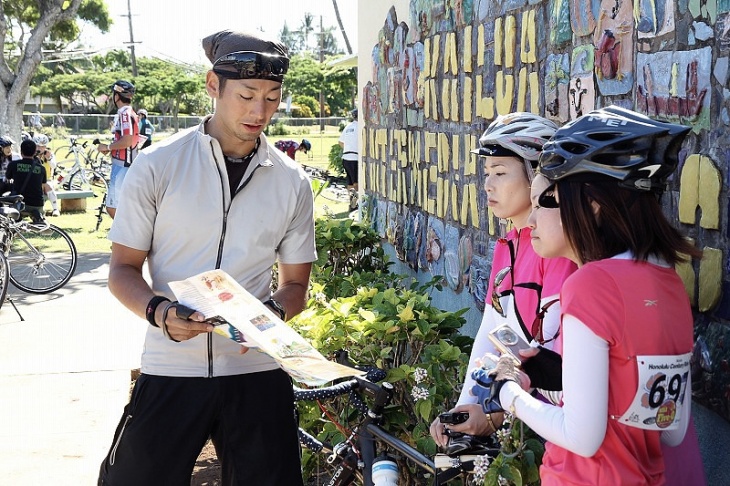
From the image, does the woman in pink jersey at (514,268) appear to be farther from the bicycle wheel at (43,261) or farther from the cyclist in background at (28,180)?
the cyclist in background at (28,180)

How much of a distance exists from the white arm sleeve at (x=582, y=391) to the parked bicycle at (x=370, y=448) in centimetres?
70

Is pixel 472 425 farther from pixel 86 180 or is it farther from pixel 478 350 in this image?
pixel 86 180

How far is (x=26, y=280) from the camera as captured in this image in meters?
10.9

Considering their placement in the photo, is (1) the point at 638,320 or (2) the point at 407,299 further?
(2) the point at 407,299

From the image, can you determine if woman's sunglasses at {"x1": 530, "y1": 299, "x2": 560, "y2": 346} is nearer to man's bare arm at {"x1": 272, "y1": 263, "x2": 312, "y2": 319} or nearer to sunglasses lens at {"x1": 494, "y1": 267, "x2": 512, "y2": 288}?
sunglasses lens at {"x1": 494, "y1": 267, "x2": 512, "y2": 288}

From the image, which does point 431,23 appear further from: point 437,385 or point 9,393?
point 9,393

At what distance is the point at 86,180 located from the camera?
75.0 ft

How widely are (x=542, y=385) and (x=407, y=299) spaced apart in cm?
227

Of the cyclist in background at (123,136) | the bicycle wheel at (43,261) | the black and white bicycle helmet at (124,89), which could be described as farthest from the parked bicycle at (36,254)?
the black and white bicycle helmet at (124,89)

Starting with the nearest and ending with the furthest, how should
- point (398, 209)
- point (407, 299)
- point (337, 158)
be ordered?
point (407, 299)
point (398, 209)
point (337, 158)

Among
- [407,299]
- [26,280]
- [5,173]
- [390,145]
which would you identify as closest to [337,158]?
[5,173]

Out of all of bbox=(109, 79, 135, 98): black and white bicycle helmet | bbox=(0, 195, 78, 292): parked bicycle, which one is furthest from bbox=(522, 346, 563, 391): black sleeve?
bbox=(109, 79, 135, 98): black and white bicycle helmet

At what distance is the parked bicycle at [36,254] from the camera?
10312 mm

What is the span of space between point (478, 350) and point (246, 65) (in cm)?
120
